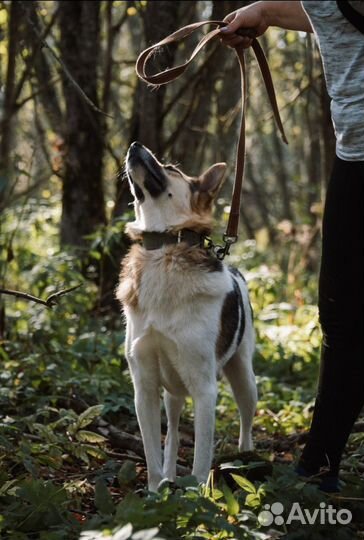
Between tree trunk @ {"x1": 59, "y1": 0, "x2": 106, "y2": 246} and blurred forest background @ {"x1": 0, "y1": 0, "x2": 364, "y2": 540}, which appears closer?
blurred forest background @ {"x1": 0, "y1": 0, "x2": 364, "y2": 540}

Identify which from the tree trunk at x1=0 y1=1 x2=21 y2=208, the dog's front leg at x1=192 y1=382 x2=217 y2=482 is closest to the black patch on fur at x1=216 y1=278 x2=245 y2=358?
the dog's front leg at x1=192 y1=382 x2=217 y2=482

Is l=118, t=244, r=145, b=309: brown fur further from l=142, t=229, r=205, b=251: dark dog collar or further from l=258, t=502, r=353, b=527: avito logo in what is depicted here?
l=258, t=502, r=353, b=527: avito logo

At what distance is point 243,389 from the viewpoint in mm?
5090

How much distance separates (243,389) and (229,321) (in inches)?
28.1

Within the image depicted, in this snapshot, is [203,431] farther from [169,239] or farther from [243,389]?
[169,239]

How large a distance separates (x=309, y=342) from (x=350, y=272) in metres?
4.70

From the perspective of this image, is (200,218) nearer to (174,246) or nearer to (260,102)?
(174,246)

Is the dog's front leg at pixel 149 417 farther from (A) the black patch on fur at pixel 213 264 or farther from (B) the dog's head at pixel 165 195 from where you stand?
(B) the dog's head at pixel 165 195

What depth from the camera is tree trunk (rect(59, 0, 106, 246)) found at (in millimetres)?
8789

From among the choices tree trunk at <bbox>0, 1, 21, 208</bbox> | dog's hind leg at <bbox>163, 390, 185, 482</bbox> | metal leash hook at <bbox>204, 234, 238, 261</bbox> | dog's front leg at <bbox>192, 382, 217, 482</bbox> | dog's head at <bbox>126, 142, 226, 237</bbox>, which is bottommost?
dog's hind leg at <bbox>163, 390, 185, 482</bbox>

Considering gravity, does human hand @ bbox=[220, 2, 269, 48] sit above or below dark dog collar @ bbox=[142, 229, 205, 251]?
above

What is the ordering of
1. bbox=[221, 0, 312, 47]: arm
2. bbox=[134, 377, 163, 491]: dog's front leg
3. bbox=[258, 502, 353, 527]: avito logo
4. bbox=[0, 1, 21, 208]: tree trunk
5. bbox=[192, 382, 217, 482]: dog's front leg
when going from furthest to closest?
bbox=[0, 1, 21, 208]: tree trunk < bbox=[134, 377, 163, 491]: dog's front leg < bbox=[192, 382, 217, 482]: dog's front leg < bbox=[221, 0, 312, 47]: arm < bbox=[258, 502, 353, 527]: avito logo

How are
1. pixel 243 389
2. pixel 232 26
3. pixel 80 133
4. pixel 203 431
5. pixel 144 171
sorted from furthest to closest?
pixel 80 133, pixel 243 389, pixel 144 171, pixel 203 431, pixel 232 26

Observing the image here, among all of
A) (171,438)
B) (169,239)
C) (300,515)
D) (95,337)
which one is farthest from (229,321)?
(95,337)
